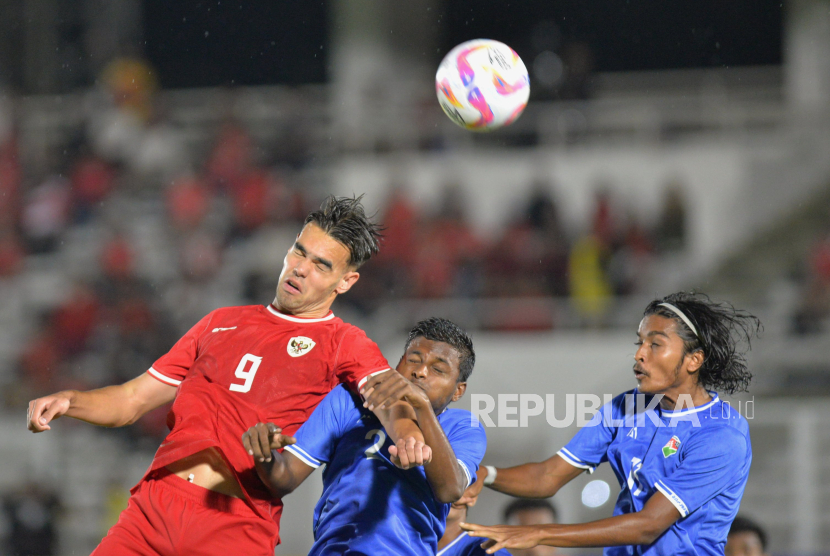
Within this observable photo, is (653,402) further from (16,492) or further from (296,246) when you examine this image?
(16,492)

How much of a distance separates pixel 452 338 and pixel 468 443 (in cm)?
38

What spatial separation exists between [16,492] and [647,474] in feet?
21.4

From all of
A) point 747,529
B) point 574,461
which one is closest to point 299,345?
point 574,461

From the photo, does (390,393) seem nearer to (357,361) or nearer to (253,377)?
(357,361)

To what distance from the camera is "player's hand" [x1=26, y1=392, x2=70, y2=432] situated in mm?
3156

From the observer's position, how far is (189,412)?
10.8ft

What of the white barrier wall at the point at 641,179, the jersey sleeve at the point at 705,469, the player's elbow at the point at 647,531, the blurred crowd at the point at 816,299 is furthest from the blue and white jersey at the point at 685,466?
the white barrier wall at the point at 641,179

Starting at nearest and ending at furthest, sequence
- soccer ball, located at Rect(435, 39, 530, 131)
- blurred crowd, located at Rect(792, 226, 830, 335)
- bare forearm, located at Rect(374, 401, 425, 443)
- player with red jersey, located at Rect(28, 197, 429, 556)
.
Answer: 1. bare forearm, located at Rect(374, 401, 425, 443)
2. player with red jersey, located at Rect(28, 197, 429, 556)
3. soccer ball, located at Rect(435, 39, 530, 131)
4. blurred crowd, located at Rect(792, 226, 830, 335)

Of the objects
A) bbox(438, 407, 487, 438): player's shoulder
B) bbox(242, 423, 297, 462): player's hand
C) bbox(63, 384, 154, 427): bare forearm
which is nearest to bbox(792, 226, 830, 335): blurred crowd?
bbox(438, 407, 487, 438): player's shoulder

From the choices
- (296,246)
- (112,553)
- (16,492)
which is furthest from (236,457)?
(16,492)

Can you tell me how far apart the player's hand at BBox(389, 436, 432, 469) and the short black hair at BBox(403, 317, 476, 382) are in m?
0.61

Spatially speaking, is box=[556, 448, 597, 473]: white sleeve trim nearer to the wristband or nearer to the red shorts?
the wristband

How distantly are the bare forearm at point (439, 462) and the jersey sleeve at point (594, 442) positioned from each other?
3.05ft

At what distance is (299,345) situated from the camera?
3395 mm
